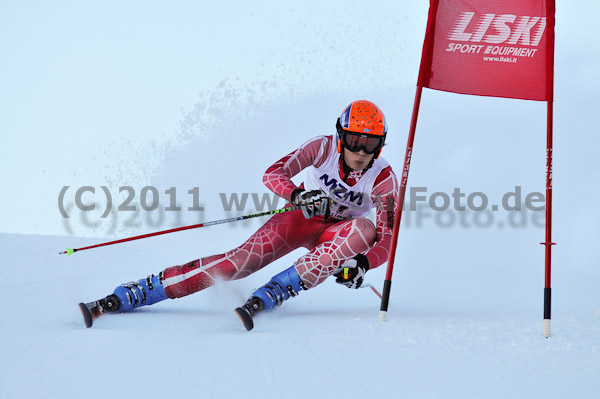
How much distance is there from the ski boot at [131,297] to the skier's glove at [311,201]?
90cm

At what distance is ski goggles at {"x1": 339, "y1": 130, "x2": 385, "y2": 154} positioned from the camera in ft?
12.1

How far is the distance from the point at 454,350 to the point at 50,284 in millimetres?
3037

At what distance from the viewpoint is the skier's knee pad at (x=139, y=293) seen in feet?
11.2

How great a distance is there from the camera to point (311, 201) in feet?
11.8

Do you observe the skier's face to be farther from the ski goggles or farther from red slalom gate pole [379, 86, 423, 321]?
red slalom gate pole [379, 86, 423, 321]

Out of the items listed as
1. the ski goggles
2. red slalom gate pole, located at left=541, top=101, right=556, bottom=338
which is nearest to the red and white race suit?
the ski goggles

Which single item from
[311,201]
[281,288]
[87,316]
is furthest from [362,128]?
[87,316]

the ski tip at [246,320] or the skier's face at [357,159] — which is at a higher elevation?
the skier's face at [357,159]

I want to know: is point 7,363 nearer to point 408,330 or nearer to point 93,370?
point 93,370

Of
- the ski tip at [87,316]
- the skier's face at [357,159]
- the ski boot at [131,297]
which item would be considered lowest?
the ski tip at [87,316]

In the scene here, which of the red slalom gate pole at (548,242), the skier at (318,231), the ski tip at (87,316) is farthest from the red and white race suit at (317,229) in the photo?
the red slalom gate pole at (548,242)

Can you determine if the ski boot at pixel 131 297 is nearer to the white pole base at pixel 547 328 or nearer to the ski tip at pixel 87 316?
the ski tip at pixel 87 316

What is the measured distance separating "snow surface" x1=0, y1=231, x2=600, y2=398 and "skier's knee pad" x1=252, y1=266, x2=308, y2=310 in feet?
0.34

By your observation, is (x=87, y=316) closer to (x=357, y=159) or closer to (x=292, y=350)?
(x=292, y=350)
